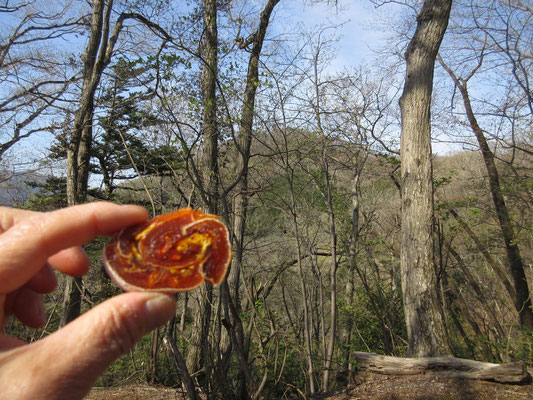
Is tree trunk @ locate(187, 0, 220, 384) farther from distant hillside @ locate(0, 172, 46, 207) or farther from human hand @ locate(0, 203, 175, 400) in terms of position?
distant hillside @ locate(0, 172, 46, 207)

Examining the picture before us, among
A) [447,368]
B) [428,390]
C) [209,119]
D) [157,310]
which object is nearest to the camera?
[157,310]

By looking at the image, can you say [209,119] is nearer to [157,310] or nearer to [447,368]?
[157,310]

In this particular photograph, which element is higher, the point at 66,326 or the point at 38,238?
the point at 38,238

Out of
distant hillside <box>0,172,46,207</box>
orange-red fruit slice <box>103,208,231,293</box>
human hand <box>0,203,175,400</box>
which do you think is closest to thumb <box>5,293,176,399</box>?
human hand <box>0,203,175,400</box>

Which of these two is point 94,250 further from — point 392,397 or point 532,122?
point 532,122

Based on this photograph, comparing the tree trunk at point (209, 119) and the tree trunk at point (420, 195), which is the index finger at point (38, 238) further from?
the tree trunk at point (420, 195)

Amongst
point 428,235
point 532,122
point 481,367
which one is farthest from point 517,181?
point 481,367

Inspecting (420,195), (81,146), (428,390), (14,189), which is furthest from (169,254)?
(14,189)
